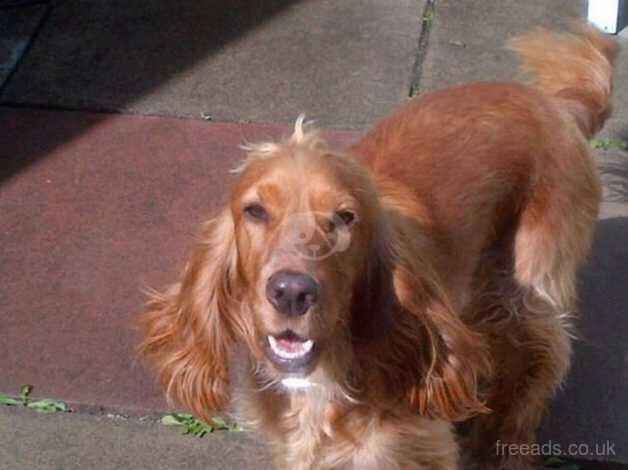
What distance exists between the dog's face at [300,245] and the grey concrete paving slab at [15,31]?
3.09 metres

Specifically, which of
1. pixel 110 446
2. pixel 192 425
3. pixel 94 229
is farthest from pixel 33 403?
pixel 94 229

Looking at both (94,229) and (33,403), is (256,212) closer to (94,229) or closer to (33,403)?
(33,403)

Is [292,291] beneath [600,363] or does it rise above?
above

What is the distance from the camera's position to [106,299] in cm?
483

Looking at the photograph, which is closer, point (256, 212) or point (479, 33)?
point (256, 212)

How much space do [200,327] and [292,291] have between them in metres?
0.59

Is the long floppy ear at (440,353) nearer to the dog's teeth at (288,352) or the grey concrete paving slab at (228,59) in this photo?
the dog's teeth at (288,352)

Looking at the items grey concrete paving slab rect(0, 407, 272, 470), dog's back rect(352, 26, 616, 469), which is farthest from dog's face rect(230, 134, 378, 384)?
grey concrete paving slab rect(0, 407, 272, 470)

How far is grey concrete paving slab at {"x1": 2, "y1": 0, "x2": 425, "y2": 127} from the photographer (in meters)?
5.97

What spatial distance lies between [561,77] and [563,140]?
1.62 feet

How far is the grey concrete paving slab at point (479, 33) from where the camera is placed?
6.13 metres

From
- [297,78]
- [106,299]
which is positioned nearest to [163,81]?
[297,78]

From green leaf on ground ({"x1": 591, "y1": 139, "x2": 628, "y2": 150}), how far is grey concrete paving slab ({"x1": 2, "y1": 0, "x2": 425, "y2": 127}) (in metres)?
0.90

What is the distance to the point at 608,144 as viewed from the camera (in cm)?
570
